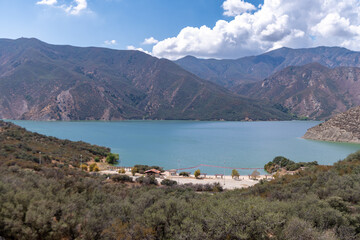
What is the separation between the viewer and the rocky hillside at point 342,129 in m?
78.2

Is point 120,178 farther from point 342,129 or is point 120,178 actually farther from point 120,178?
point 342,129

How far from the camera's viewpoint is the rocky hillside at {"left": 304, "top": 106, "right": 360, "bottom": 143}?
7819cm

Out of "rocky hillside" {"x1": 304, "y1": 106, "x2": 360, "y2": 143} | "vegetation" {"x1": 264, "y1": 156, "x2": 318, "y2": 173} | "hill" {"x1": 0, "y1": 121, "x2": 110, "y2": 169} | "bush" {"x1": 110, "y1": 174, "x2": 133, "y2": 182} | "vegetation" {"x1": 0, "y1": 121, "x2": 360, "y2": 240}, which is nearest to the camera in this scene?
"vegetation" {"x1": 0, "y1": 121, "x2": 360, "y2": 240}

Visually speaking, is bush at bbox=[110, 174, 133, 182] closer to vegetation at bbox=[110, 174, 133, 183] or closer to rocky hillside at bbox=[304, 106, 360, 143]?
vegetation at bbox=[110, 174, 133, 183]

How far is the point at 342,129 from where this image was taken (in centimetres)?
8075

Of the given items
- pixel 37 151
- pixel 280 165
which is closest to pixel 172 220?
pixel 37 151

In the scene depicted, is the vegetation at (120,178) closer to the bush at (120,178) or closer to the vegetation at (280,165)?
the bush at (120,178)

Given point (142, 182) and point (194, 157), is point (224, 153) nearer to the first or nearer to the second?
point (194, 157)

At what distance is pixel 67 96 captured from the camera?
635 ft

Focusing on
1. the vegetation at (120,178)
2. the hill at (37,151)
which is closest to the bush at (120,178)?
the vegetation at (120,178)

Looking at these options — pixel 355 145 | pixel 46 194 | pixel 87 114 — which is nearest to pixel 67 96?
pixel 87 114

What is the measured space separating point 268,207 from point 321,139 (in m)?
83.5

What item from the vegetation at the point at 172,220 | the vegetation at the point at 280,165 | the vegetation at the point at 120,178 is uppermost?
the vegetation at the point at 172,220

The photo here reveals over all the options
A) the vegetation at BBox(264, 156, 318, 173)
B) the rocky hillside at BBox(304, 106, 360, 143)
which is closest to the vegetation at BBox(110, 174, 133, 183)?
the vegetation at BBox(264, 156, 318, 173)
